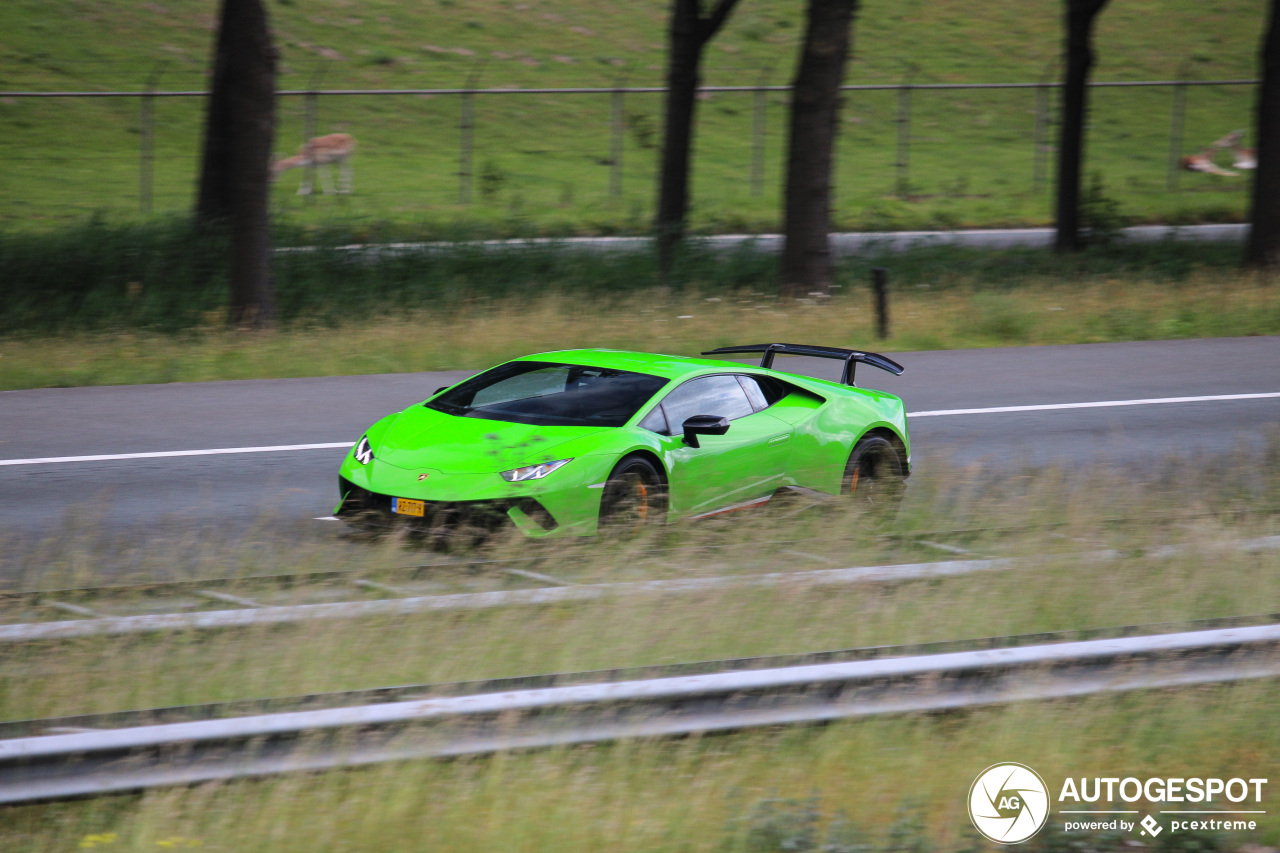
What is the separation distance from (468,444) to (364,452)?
77 cm

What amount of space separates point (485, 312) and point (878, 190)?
18.3 meters

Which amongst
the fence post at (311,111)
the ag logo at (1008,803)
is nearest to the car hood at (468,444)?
the ag logo at (1008,803)

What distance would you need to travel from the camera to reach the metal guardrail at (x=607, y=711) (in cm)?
423

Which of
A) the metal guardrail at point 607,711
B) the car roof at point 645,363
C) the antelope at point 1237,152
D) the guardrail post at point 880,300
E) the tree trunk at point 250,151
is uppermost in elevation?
the antelope at point 1237,152

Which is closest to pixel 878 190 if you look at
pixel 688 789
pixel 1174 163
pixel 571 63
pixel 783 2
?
pixel 1174 163

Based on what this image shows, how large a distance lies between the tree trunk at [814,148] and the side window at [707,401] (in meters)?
9.93

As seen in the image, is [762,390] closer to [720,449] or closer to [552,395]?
[720,449]

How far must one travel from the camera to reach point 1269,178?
2191 cm

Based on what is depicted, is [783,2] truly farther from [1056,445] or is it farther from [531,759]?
[531,759]

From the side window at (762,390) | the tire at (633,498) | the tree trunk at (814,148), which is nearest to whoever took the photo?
the tire at (633,498)

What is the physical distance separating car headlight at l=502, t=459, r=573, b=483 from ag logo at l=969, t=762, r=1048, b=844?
3773 mm

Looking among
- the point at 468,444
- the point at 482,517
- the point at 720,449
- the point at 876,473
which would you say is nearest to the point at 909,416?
the point at 876,473

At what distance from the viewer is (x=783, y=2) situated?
48688mm
